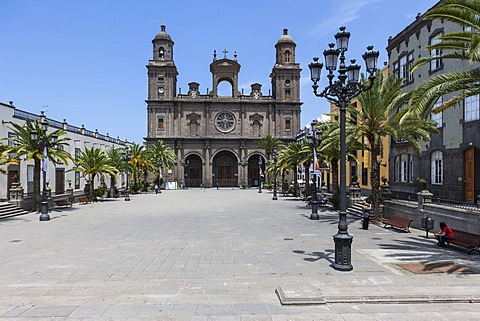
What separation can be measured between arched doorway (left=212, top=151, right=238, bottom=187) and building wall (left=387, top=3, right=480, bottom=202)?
39.0m

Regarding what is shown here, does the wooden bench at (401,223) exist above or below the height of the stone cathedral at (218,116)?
below

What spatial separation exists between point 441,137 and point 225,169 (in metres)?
46.6

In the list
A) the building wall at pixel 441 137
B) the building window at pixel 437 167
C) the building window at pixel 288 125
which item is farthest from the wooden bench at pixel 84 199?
the building window at pixel 288 125

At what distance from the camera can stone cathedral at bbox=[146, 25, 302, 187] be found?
6278 cm

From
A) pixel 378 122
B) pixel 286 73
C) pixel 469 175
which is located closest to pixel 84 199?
pixel 378 122

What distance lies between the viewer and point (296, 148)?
114 feet

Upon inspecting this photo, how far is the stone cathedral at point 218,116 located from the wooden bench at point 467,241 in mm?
50811

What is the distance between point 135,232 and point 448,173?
1958 centimetres

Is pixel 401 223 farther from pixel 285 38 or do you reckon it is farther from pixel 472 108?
pixel 285 38

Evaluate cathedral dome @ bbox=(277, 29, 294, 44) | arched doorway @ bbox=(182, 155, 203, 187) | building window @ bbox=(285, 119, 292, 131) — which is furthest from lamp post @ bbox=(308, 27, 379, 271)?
cathedral dome @ bbox=(277, 29, 294, 44)

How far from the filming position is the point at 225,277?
906 centimetres

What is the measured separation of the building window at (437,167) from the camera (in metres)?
23.7

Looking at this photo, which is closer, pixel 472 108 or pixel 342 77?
pixel 342 77

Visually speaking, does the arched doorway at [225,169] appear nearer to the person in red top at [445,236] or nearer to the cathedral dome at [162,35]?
the cathedral dome at [162,35]
